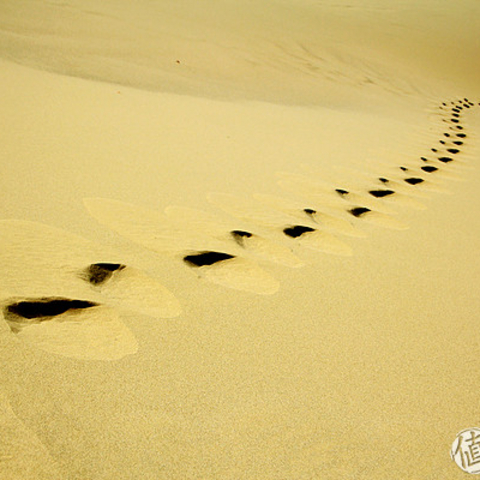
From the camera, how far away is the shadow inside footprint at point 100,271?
33.4 inches

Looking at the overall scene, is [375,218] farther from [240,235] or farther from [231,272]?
[231,272]

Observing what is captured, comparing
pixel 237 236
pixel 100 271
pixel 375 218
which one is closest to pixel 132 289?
pixel 100 271

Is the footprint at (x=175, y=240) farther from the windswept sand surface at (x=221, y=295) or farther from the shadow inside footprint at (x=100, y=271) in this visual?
the shadow inside footprint at (x=100, y=271)

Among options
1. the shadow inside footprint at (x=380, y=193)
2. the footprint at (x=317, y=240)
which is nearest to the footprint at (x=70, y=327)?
the footprint at (x=317, y=240)

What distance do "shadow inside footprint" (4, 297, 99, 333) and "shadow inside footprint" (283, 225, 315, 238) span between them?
1.93 feet

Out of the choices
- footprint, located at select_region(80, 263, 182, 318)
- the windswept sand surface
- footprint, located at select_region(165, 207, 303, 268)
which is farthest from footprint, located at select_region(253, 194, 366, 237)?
footprint, located at select_region(80, 263, 182, 318)

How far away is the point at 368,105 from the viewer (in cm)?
444

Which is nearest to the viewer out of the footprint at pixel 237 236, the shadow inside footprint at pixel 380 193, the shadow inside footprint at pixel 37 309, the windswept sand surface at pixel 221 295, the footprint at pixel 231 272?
the windswept sand surface at pixel 221 295

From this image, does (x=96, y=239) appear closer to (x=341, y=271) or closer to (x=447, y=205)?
(x=341, y=271)

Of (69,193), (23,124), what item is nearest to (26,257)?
(69,193)

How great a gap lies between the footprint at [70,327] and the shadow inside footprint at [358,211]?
3.02ft

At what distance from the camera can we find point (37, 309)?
2.39 feet

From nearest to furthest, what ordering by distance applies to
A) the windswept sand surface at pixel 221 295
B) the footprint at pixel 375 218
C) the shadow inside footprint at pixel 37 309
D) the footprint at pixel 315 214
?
1. the windswept sand surface at pixel 221 295
2. the shadow inside footprint at pixel 37 309
3. the footprint at pixel 315 214
4. the footprint at pixel 375 218

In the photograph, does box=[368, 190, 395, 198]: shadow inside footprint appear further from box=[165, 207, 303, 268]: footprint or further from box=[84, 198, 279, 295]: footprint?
box=[84, 198, 279, 295]: footprint
